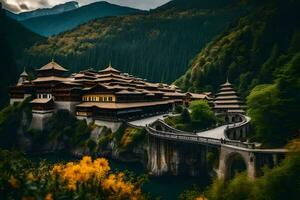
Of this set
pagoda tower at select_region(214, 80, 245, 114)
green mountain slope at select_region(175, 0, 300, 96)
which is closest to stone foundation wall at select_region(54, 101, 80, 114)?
pagoda tower at select_region(214, 80, 245, 114)

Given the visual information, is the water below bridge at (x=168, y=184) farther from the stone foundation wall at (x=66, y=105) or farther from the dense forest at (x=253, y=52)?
the dense forest at (x=253, y=52)

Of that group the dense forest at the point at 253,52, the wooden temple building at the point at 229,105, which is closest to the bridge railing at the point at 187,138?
the wooden temple building at the point at 229,105

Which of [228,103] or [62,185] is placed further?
[228,103]

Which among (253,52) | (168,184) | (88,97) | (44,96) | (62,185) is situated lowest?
(168,184)

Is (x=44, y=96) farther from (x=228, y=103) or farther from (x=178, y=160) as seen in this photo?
(x=228, y=103)

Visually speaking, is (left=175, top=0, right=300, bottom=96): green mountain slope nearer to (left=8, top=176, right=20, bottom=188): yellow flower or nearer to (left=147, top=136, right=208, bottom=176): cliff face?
(left=147, top=136, right=208, bottom=176): cliff face

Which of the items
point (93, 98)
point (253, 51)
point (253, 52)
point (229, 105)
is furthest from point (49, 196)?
point (253, 51)

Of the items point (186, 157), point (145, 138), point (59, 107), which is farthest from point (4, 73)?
point (186, 157)

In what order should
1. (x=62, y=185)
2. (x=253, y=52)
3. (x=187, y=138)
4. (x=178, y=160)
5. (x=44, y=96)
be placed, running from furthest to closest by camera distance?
(x=253, y=52) < (x=44, y=96) < (x=178, y=160) < (x=187, y=138) < (x=62, y=185)
